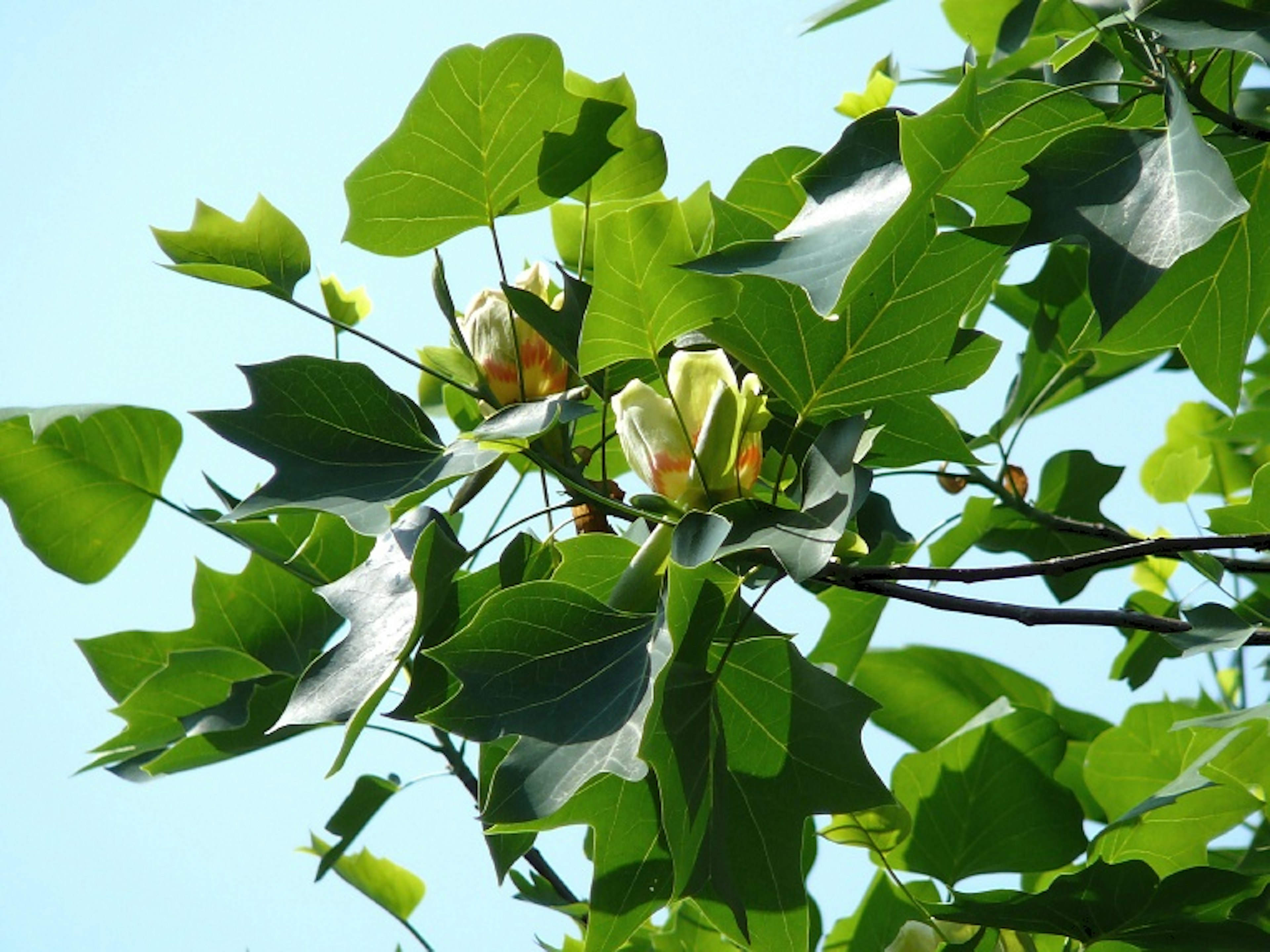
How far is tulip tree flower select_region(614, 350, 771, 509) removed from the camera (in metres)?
0.62

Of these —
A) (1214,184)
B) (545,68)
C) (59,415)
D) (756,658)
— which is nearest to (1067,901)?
(756,658)

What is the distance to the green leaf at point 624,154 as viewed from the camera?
711mm

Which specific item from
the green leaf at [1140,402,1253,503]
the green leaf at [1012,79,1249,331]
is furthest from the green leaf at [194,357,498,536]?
the green leaf at [1140,402,1253,503]

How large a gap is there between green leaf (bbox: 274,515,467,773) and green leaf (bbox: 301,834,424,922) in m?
0.61

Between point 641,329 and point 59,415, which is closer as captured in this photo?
point 641,329

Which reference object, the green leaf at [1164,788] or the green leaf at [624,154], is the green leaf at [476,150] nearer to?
the green leaf at [624,154]

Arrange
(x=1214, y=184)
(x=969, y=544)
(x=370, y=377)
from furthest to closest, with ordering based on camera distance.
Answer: (x=969, y=544), (x=370, y=377), (x=1214, y=184)

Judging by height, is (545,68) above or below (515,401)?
above

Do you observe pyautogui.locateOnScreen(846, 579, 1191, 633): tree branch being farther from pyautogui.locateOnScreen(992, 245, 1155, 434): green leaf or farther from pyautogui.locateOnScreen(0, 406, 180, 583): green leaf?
pyautogui.locateOnScreen(0, 406, 180, 583): green leaf

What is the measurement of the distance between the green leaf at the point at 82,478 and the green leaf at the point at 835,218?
0.52 meters

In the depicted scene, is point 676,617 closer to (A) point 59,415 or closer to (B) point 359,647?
(B) point 359,647

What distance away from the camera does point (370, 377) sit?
0.66 meters

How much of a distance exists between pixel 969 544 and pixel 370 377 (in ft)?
1.91

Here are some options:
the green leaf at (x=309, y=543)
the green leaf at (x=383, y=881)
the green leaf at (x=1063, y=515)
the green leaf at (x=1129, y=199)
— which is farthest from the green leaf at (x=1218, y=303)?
the green leaf at (x=383, y=881)
